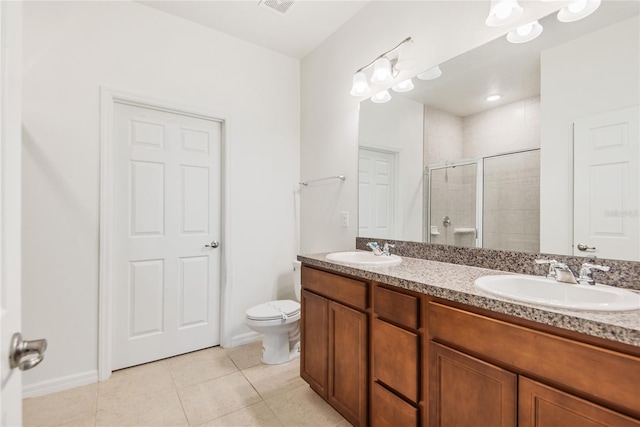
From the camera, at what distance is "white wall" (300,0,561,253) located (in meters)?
1.64

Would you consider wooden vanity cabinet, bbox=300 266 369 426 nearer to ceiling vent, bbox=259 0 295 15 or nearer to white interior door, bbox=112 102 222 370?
white interior door, bbox=112 102 222 370

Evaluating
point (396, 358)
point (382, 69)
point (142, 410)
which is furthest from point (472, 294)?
point (142, 410)

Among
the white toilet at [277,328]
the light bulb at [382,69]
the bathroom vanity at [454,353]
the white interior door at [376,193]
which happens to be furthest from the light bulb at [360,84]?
the white toilet at [277,328]

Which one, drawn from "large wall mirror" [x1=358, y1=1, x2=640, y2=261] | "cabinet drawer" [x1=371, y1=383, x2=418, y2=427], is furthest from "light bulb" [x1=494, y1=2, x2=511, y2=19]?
"cabinet drawer" [x1=371, y1=383, x2=418, y2=427]

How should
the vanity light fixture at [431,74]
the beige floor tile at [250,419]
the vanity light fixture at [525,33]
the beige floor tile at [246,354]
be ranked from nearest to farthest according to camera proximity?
the vanity light fixture at [525,33]
the beige floor tile at [250,419]
the vanity light fixture at [431,74]
the beige floor tile at [246,354]

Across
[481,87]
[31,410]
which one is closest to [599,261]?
[481,87]

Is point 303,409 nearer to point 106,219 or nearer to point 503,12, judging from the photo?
point 106,219

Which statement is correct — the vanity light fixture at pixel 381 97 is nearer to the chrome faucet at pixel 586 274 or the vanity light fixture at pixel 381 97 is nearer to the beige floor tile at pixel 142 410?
the chrome faucet at pixel 586 274

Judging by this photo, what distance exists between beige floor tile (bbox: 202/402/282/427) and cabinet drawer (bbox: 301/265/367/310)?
0.72 metres

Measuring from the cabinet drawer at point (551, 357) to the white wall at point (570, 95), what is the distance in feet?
2.05

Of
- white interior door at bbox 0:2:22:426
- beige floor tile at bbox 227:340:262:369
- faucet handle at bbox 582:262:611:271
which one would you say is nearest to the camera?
white interior door at bbox 0:2:22:426

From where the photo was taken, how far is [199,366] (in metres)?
2.23

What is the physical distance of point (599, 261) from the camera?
3.82ft

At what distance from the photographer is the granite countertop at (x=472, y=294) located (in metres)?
0.72
